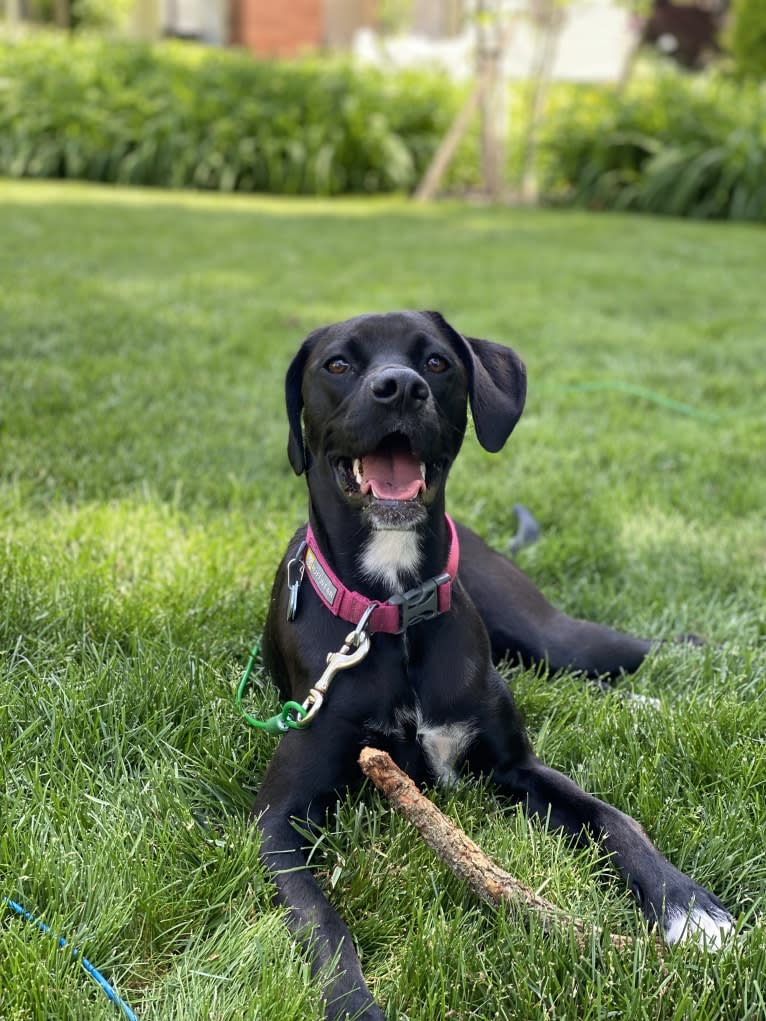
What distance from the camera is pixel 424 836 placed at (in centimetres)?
220

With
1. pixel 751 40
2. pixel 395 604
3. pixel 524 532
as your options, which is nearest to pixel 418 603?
pixel 395 604

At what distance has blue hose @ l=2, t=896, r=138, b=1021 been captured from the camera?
1.85 meters

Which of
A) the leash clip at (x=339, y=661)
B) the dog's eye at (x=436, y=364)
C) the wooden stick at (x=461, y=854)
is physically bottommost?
the wooden stick at (x=461, y=854)

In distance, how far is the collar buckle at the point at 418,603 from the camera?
2512 mm

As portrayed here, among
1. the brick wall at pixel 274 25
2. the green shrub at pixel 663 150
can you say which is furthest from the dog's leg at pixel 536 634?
the brick wall at pixel 274 25

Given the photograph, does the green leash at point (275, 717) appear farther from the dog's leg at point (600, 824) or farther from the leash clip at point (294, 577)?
the dog's leg at point (600, 824)

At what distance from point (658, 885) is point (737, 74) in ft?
63.2

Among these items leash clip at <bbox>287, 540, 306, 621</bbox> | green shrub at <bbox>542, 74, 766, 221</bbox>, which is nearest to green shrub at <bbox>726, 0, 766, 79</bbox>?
green shrub at <bbox>542, 74, 766, 221</bbox>

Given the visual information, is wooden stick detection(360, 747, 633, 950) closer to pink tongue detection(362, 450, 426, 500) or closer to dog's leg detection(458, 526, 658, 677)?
pink tongue detection(362, 450, 426, 500)

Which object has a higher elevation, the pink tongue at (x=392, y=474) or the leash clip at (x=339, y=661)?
the pink tongue at (x=392, y=474)

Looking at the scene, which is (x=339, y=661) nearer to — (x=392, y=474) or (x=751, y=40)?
(x=392, y=474)

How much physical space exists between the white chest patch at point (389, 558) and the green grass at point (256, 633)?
18.6 inches

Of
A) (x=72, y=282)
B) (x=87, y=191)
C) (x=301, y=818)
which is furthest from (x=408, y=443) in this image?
(x=87, y=191)

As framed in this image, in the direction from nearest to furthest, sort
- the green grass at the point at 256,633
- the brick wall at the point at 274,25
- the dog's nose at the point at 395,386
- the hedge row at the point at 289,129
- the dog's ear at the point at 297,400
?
the green grass at the point at 256,633
the dog's nose at the point at 395,386
the dog's ear at the point at 297,400
the hedge row at the point at 289,129
the brick wall at the point at 274,25
